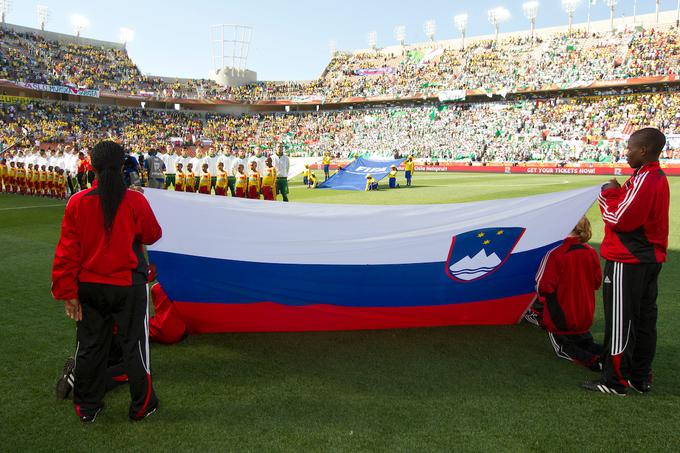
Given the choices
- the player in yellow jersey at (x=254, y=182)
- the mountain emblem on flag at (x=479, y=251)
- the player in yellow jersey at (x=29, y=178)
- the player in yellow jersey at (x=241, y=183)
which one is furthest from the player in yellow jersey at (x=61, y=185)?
the mountain emblem on flag at (x=479, y=251)

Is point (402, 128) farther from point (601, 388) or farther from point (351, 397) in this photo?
point (351, 397)

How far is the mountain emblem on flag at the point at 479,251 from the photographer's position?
12.7 feet

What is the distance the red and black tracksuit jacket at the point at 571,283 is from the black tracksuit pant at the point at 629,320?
43 cm

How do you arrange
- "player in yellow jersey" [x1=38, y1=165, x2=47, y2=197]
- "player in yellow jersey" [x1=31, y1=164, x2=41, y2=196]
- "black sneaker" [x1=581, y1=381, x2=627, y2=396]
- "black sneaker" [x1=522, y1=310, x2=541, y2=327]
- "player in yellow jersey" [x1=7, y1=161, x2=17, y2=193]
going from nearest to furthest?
"black sneaker" [x1=581, y1=381, x2=627, y2=396], "black sneaker" [x1=522, y1=310, x2=541, y2=327], "player in yellow jersey" [x1=38, y1=165, x2=47, y2=197], "player in yellow jersey" [x1=31, y1=164, x2=41, y2=196], "player in yellow jersey" [x1=7, y1=161, x2=17, y2=193]

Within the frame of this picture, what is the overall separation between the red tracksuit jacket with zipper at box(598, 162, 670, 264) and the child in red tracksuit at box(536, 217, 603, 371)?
1.78 feet

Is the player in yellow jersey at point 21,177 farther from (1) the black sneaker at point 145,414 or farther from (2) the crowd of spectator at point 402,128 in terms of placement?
(1) the black sneaker at point 145,414

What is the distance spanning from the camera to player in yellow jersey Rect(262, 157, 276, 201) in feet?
48.5

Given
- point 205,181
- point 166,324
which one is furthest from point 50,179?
point 166,324

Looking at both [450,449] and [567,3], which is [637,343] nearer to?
[450,449]

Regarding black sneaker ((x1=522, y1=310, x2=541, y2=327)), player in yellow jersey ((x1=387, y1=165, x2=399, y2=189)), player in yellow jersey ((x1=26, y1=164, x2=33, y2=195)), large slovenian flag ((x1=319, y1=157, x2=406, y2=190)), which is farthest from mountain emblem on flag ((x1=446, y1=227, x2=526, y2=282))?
player in yellow jersey ((x1=26, y1=164, x2=33, y2=195))

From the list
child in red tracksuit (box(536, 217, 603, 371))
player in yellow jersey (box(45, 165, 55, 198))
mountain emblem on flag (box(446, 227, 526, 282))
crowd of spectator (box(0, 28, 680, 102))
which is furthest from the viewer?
crowd of spectator (box(0, 28, 680, 102))

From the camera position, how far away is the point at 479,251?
13.0ft

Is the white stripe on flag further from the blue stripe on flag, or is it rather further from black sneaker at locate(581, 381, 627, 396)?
black sneaker at locate(581, 381, 627, 396)

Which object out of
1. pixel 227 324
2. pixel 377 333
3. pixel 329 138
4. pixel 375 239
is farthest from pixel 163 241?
pixel 329 138
